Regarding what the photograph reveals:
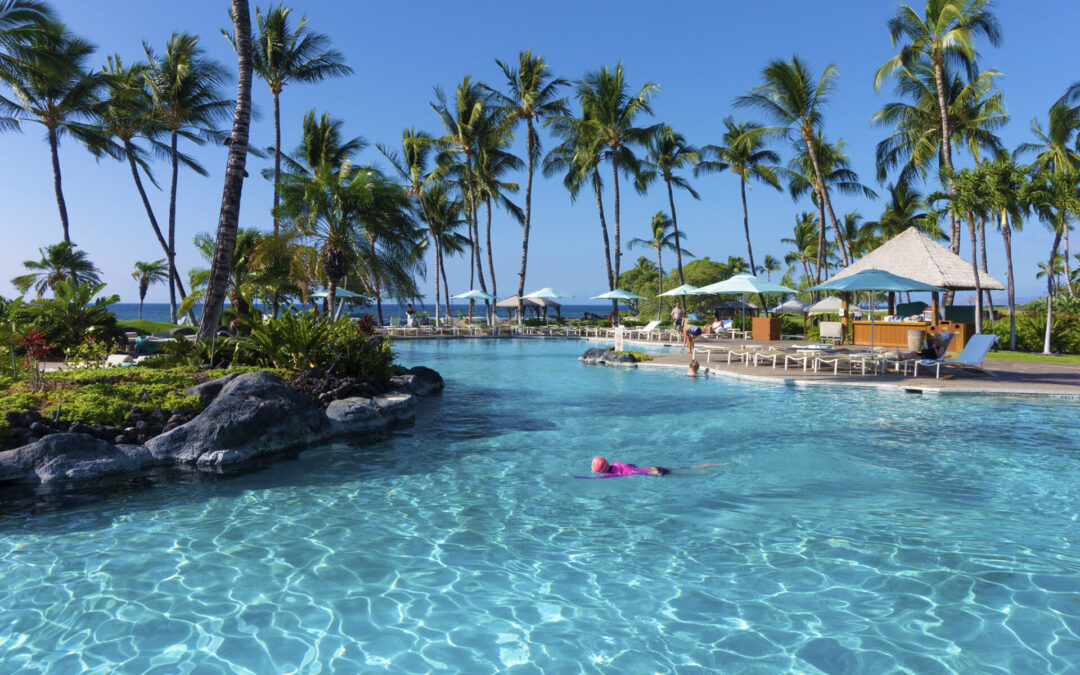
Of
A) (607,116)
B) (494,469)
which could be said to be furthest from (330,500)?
(607,116)

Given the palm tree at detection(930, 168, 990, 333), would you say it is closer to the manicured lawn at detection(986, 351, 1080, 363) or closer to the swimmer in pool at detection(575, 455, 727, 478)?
the manicured lawn at detection(986, 351, 1080, 363)

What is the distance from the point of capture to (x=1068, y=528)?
5305mm

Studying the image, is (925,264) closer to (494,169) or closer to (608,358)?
(608,358)

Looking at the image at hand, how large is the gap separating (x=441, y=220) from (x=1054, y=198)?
103ft

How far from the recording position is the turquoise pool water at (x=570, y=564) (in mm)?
3535

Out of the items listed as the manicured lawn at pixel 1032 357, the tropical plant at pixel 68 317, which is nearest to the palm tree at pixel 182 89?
the tropical plant at pixel 68 317

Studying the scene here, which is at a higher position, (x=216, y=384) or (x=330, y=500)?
(x=216, y=384)

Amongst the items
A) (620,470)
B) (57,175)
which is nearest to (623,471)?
(620,470)

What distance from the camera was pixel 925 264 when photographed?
20812 mm

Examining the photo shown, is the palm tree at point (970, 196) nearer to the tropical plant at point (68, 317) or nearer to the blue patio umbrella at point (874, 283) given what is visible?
the blue patio umbrella at point (874, 283)

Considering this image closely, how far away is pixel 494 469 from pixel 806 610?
13.6 ft

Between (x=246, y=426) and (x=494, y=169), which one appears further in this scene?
(x=494, y=169)

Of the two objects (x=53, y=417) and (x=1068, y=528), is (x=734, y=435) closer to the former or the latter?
(x=1068, y=528)

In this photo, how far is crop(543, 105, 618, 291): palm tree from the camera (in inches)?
1325
